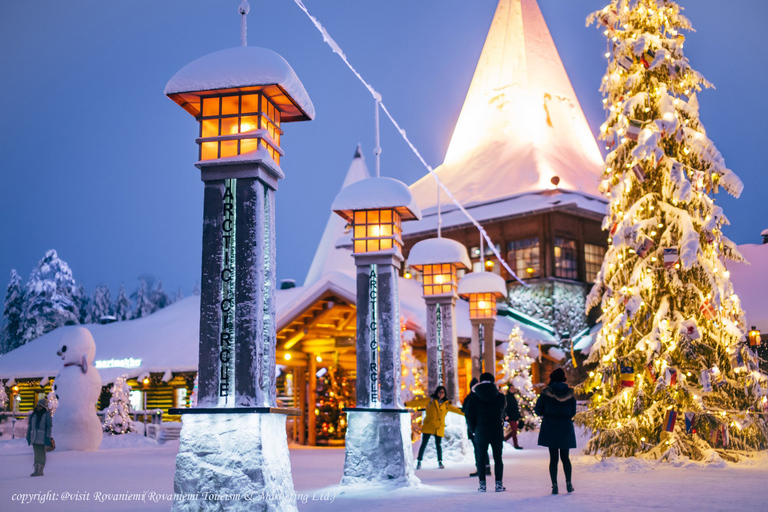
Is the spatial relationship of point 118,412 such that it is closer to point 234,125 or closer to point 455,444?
point 455,444

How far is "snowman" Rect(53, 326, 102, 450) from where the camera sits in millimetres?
19969

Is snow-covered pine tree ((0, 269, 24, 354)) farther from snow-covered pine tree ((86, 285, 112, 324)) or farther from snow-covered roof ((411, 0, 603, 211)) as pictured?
snow-covered roof ((411, 0, 603, 211))

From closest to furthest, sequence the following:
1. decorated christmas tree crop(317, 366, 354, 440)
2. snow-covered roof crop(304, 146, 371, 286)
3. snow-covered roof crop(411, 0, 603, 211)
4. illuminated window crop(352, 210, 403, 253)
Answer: illuminated window crop(352, 210, 403, 253)
decorated christmas tree crop(317, 366, 354, 440)
snow-covered roof crop(411, 0, 603, 211)
snow-covered roof crop(304, 146, 371, 286)

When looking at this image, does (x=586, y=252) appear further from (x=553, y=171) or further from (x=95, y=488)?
(x=95, y=488)

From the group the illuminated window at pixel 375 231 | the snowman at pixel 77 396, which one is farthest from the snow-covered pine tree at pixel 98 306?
the illuminated window at pixel 375 231

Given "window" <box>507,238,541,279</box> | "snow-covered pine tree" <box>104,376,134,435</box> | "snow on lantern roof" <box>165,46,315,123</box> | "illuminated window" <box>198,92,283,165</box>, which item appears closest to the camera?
"snow on lantern roof" <box>165,46,315,123</box>

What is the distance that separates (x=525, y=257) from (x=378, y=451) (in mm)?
19658

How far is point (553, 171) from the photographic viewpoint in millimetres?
31188

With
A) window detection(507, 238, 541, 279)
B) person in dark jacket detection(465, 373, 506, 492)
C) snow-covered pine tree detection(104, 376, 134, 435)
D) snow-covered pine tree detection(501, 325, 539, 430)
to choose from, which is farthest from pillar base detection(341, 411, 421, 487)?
window detection(507, 238, 541, 279)

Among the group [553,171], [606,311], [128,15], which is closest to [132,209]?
[128,15]

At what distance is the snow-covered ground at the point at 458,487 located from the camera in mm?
9023

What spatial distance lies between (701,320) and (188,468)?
34.0ft

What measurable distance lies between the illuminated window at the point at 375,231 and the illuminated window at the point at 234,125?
4189 mm

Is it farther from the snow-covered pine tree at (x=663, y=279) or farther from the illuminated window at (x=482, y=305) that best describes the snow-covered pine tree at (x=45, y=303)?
the snow-covered pine tree at (x=663, y=279)
